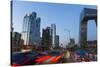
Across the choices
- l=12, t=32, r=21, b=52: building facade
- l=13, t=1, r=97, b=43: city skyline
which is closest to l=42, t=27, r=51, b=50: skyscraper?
l=13, t=1, r=97, b=43: city skyline

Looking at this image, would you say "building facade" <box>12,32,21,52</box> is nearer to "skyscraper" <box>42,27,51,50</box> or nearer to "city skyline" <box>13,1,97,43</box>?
"city skyline" <box>13,1,97,43</box>

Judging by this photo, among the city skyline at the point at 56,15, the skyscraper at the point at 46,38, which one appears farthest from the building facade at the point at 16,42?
the skyscraper at the point at 46,38

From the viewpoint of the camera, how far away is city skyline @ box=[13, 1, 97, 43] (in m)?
2.57

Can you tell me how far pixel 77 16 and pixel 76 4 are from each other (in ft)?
0.60

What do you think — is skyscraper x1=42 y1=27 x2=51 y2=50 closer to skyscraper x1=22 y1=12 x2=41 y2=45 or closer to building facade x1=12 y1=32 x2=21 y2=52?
skyscraper x1=22 y1=12 x2=41 y2=45

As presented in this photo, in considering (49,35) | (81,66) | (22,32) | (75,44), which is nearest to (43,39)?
(49,35)

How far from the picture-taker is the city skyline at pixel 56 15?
2.57m

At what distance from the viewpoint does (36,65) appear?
2633mm

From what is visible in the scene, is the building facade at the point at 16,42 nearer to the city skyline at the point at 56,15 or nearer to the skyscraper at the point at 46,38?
the city skyline at the point at 56,15

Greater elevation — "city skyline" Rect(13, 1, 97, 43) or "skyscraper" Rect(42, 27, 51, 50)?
"city skyline" Rect(13, 1, 97, 43)

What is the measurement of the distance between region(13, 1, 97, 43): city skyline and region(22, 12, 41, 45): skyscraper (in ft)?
0.18

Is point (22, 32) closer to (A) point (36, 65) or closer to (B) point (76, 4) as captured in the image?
(A) point (36, 65)

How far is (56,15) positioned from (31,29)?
419 mm

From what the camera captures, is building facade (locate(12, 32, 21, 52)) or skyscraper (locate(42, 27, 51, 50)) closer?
building facade (locate(12, 32, 21, 52))
